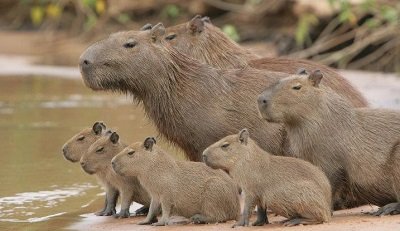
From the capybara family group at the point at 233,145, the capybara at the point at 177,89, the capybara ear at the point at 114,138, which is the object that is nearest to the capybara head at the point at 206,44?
the capybara family group at the point at 233,145

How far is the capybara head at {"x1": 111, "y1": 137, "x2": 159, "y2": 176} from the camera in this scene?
7.78 meters

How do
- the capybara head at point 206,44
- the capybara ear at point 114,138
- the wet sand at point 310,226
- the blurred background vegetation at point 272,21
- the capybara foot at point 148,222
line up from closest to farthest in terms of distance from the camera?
the wet sand at point 310,226, the capybara foot at point 148,222, the capybara ear at point 114,138, the capybara head at point 206,44, the blurred background vegetation at point 272,21

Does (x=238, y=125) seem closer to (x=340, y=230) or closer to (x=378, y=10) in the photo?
(x=340, y=230)

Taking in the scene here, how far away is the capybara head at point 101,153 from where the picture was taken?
817 centimetres

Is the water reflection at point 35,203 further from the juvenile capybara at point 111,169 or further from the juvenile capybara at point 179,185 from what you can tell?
the juvenile capybara at point 179,185

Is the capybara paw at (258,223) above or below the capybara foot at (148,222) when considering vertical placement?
below

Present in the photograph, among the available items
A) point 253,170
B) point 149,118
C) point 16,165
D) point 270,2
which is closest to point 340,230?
point 253,170

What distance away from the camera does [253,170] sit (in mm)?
7320

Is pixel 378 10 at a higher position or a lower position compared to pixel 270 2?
lower

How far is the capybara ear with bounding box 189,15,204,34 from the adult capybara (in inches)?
64.7

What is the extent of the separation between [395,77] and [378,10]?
1.33m

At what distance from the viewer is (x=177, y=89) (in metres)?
8.30

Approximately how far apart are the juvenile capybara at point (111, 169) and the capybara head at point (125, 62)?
1.30 ft

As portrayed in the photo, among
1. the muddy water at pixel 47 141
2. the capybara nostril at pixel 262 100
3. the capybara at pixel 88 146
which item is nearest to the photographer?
the capybara nostril at pixel 262 100
